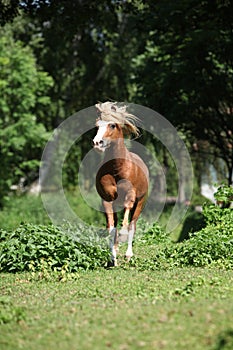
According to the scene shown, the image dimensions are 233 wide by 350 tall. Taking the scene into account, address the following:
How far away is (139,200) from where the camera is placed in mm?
10109

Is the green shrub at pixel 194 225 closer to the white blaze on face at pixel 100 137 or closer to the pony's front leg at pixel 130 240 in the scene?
the pony's front leg at pixel 130 240

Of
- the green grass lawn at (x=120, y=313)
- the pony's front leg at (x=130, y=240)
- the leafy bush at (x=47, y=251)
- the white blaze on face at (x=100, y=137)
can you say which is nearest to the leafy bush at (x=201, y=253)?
the pony's front leg at (x=130, y=240)

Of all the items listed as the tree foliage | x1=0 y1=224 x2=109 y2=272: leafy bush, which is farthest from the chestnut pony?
the tree foliage

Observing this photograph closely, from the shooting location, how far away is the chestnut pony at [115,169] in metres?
9.13

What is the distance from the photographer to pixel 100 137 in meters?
8.98

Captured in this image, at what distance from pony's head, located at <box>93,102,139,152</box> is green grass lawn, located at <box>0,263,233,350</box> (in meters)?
2.10

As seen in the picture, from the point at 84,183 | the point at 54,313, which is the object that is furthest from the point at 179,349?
the point at 84,183

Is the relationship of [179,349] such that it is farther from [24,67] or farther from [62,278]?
[24,67]

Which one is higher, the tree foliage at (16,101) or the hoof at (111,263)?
the tree foliage at (16,101)

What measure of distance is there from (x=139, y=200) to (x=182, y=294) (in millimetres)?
3530

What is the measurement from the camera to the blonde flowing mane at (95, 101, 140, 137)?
29.9ft

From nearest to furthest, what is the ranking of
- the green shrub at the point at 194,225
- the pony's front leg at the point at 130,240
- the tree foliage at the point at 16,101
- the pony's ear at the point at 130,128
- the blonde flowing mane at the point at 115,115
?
1. the blonde flowing mane at the point at 115,115
2. the pony's ear at the point at 130,128
3. the pony's front leg at the point at 130,240
4. the green shrub at the point at 194,225
5. the tree foliage at the point at 16,101

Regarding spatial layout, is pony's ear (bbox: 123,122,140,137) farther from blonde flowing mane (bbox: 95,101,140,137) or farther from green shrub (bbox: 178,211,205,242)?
green shrub (bbox: 178,211,205,242)

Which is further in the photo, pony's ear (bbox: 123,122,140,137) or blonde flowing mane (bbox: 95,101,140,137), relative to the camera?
pony's ear (bbox: 123,122,140,137)
